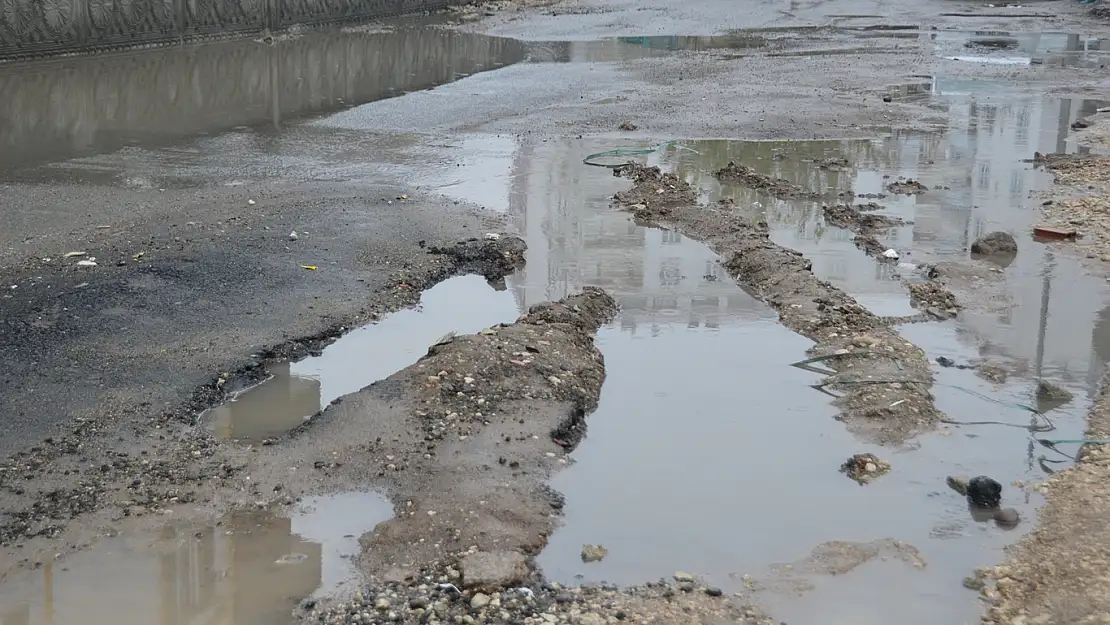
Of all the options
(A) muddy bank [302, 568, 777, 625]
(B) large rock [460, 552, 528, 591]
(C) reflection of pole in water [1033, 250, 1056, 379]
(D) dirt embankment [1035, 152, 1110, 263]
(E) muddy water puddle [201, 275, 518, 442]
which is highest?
(D) dirt embankment [1035, 152, 1110, 263]

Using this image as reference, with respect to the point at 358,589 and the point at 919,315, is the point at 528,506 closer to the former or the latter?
the point at 358,589

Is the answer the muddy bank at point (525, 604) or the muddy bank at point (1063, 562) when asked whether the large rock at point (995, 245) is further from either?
the muddy bank at point (525, 604)

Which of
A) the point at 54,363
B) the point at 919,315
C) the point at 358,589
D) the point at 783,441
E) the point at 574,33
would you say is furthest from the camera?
the point at 574,33

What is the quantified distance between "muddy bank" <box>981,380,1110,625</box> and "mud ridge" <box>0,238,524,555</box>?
3.64 m

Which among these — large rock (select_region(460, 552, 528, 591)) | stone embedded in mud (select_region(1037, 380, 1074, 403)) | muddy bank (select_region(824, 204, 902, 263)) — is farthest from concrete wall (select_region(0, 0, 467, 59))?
stone embedded in mud (select_region(1037, 380, 1074, 403))

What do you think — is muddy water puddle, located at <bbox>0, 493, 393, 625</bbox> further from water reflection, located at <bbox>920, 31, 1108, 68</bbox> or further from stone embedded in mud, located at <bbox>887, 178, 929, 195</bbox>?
water reflection, located at <bbox>920, 31, 1108, 68</bbox>

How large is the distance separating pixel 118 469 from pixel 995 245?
7007 mm

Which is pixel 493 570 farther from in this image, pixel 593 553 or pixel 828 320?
pixel 828 320

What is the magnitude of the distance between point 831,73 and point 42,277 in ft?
45.4

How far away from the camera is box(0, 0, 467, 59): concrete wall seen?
738 inches

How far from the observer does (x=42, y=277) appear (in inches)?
324

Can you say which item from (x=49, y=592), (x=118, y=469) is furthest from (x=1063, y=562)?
(x=118, y=469)

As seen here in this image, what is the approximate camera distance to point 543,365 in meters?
6.79

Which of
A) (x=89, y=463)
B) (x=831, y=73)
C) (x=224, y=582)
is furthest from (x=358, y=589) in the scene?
(x=831, y=73)
